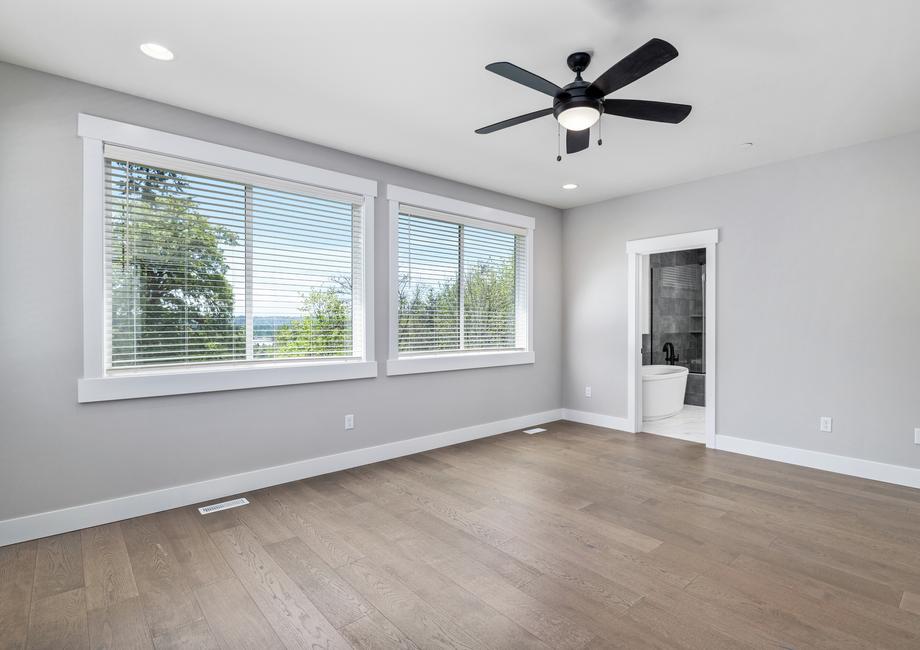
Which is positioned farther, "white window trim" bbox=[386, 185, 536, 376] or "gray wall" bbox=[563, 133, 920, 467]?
"white window trim" bbox=[386, 185, 536, 376]

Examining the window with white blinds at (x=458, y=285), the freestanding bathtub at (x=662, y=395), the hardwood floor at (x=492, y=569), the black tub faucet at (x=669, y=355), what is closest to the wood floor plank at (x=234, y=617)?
the hardwood floor at (x=492, y=569)

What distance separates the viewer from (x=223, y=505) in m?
Answer: 3.08

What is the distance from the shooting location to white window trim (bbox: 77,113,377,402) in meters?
2.77

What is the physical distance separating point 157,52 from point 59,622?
2741 millimetres

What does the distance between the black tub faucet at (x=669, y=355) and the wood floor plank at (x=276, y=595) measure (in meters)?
6.75

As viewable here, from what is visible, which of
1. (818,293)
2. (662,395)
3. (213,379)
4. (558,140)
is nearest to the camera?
(213,379)

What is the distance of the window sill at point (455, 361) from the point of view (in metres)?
4.20

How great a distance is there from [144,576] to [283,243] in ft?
7.53

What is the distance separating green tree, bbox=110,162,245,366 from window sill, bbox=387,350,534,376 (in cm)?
140

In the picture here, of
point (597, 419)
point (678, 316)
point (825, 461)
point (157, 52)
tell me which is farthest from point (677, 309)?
point (157, 52)

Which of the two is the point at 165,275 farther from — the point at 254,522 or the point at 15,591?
the point at 15,591

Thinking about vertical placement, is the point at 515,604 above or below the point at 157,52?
below

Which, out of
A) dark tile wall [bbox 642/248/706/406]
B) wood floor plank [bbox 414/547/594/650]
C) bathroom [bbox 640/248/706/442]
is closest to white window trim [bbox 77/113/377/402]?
wood floor plank [bbox 414/547/594/650]

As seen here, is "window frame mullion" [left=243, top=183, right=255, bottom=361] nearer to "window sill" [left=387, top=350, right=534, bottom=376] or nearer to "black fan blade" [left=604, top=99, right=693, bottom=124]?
"window sill" [left=387, top=350, right=534, bottom=376]
